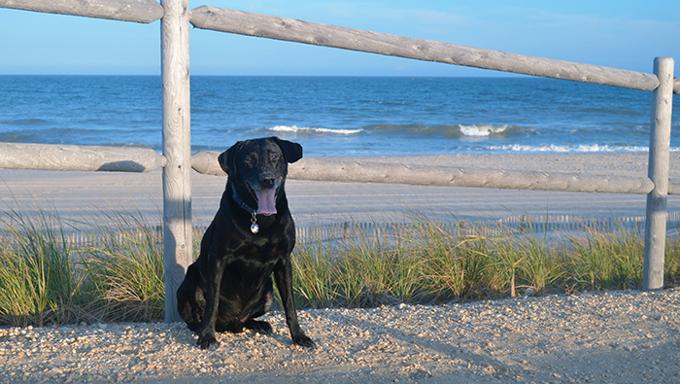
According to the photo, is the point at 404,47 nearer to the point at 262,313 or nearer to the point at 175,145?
the point at 175,145

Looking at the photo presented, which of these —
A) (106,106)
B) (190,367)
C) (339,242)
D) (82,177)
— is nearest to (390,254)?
(339,242)

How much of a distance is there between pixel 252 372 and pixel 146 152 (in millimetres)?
1243

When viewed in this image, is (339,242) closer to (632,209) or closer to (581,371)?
(581,371)

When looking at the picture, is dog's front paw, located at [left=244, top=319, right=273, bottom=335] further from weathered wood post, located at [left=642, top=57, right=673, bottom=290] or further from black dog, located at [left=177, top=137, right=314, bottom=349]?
weathered wood post, located at [left=642, top=57, right=673, bottom=290]

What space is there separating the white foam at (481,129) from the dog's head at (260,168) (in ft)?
72.9

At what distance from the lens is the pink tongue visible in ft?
11.6

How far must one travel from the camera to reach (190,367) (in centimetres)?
341

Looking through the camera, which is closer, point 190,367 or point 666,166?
point 190,367

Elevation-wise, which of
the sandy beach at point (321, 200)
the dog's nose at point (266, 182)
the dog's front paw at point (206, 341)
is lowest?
the sandy beach at point (321, 200)

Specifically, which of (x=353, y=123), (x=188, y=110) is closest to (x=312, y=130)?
(x=353, y=123)

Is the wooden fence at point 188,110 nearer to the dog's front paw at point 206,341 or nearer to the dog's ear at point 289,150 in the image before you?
the dog's ear at point 289,150

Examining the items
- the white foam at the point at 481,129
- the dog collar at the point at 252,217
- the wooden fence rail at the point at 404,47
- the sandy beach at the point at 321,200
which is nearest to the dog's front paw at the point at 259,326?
the dog collar at the point at 252,217

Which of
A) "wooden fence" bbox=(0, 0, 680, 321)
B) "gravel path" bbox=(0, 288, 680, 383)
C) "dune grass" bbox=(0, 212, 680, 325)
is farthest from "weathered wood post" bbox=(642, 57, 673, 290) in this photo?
"gravel path" bbox=(0, 288, 680, 383)

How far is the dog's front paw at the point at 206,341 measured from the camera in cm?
368
